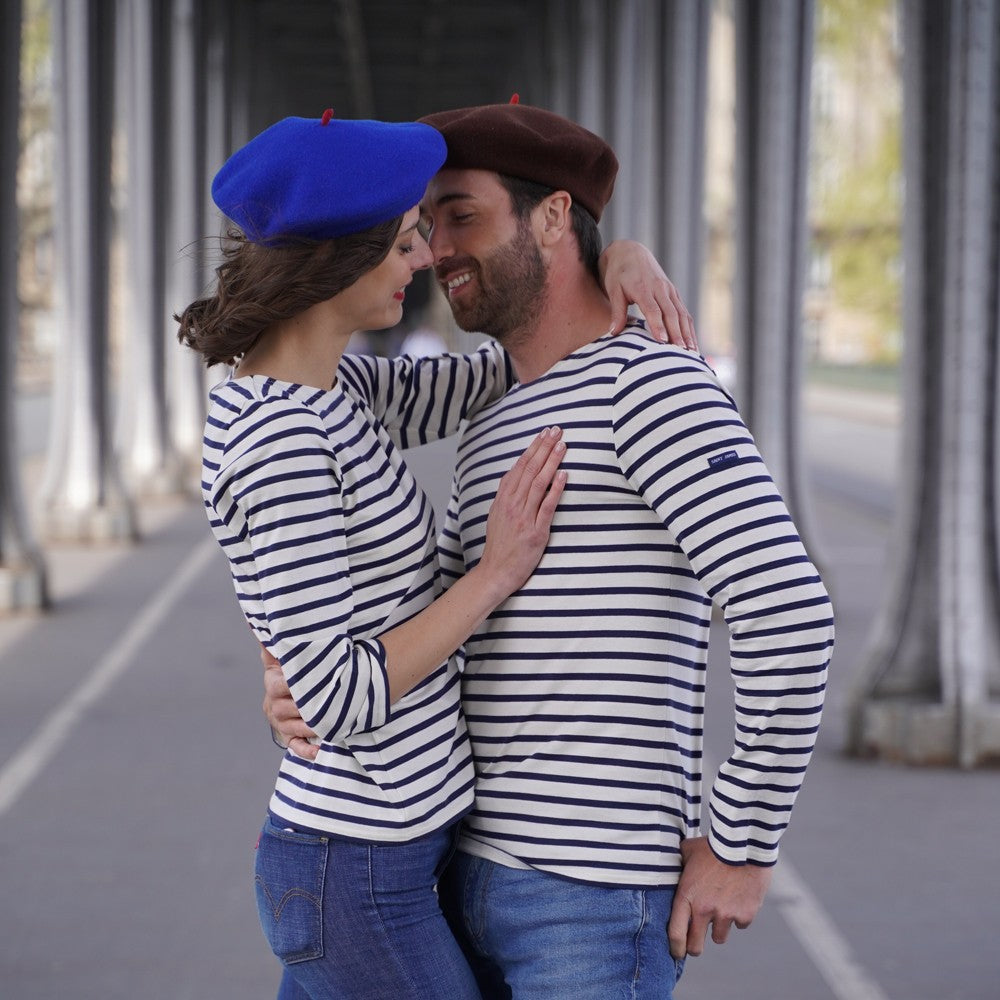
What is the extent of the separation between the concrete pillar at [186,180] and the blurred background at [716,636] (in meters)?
0.07

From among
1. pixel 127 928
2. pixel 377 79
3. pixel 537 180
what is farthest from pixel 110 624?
pixel 377 79

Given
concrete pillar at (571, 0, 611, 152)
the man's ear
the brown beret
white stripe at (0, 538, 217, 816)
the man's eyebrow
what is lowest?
white stripe at (0, 538, 217, 816)

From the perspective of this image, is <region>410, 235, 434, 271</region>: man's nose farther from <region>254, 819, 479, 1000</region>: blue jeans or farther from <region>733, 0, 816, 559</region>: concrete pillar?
<region>733, 0, 816, 559</region>: concrete pillar

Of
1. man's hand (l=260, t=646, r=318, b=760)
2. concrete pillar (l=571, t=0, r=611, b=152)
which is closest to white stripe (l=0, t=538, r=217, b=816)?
man's hand (l=260, t=646, r=318, b=760)

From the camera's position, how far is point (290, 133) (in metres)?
2.04

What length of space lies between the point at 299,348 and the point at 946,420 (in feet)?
17.3

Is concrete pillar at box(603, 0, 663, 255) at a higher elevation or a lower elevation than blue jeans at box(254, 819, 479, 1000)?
higher

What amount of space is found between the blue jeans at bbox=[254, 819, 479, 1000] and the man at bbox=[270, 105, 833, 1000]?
3.3 inches

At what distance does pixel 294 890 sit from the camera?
209 cm

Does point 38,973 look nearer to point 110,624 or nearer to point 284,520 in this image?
point 284,520

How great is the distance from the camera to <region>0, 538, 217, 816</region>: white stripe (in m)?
6.61

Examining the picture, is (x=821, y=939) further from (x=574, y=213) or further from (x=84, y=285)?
(x=84, y=285)

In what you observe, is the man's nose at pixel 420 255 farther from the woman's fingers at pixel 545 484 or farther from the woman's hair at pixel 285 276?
the woman's fingers at pixel 545 484

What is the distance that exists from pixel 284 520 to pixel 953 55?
18.7 ft
